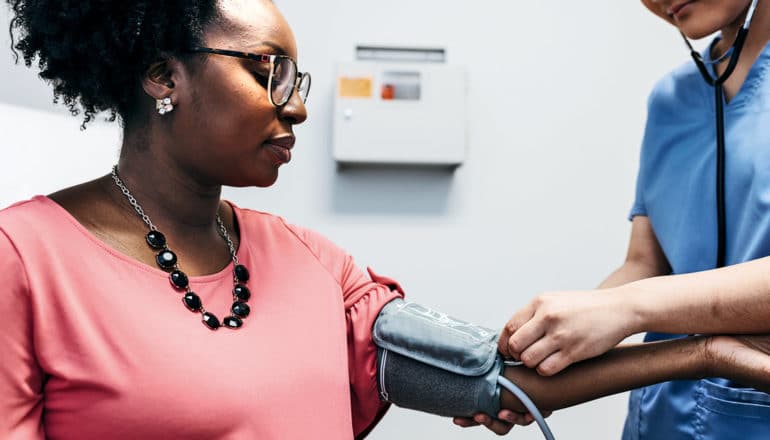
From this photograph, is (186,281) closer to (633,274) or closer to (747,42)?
(633,274)

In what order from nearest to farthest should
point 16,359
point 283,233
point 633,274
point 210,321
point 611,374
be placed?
1. point 16,359
2. point 210,321
3. point 611,374
4. point 283,233
5. point 633,274

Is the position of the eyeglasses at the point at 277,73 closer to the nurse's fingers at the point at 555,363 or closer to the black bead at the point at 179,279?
the black bead at the point at 179,279

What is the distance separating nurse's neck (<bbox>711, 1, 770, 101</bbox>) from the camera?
977mm

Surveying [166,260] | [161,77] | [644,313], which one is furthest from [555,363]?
[161,77]

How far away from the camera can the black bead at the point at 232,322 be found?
838 millimetres

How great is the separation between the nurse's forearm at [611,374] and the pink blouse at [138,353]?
0.88ft

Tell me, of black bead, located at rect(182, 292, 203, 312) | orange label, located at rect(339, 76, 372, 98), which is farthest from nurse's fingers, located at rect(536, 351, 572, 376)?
orange label, located at rect(339, 76, 372, 98)

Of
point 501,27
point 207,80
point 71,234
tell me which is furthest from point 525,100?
point 71,234

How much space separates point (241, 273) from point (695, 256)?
69 cm

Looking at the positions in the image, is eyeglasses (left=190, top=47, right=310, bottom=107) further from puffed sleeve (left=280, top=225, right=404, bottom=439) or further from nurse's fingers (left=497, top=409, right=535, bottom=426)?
nurse's fingers (left=497, top=409, right=535, bottom=426)

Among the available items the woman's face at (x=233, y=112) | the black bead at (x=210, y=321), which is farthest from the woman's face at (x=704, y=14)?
the black bead at (x=210, y=321)

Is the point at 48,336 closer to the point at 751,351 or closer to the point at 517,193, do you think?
the point at 751,351

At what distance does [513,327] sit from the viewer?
3.11 ft

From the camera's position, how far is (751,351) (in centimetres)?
86
